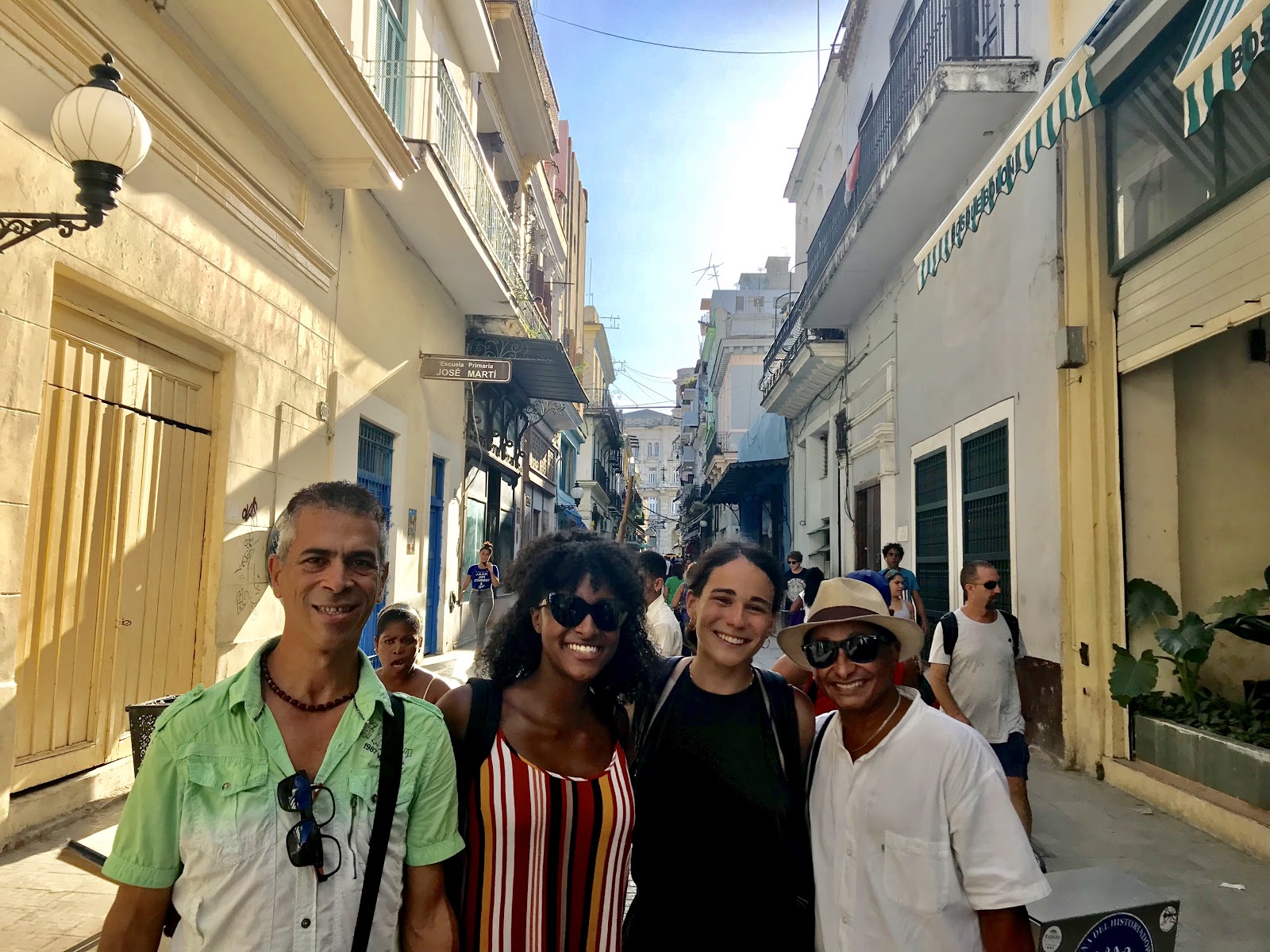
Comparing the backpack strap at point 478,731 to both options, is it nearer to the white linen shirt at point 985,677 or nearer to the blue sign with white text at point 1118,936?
the blue sign with white text at point 1118,936

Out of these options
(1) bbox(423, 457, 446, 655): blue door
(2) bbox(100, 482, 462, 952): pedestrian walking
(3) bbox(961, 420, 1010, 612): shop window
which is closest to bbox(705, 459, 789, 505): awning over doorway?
(1) bbox(423, 457, 446, 655): blue door

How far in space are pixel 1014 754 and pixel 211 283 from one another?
18.8ft

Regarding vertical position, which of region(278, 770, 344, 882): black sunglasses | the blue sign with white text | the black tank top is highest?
region(278, 770, 344, 882): black sunglasses

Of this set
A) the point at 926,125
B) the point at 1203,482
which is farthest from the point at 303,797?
the point at 926,125

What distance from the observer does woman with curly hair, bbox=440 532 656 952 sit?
5.96 ft

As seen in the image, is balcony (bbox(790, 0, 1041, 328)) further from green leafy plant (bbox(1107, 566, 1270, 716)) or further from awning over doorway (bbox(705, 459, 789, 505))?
awning over doorway (bbox(705, 459, 789, 505))

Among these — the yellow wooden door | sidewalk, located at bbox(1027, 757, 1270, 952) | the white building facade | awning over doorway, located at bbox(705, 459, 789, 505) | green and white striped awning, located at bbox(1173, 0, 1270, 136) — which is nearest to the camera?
green and white striped awning, located at bbox(1173, 0, 1270, 136)

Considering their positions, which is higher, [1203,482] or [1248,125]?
[1248,125]

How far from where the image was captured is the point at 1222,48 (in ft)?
11.6

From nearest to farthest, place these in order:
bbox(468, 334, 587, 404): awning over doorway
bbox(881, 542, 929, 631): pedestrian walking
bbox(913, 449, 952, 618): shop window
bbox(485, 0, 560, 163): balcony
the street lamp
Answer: the street lamp < bbox(881, 542, 929, 631): pedestrian walking < bbox(913, 449, 952, 618): shop window < bbox(485, 0, 560, 163): balcony < bbox(468, 334, 587, 404): awning over doorway

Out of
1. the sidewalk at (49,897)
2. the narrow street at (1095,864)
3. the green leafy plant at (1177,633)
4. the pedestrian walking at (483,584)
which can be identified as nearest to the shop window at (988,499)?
the green leafy plant at (1177,633)

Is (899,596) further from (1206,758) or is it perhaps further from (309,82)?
(309,82)

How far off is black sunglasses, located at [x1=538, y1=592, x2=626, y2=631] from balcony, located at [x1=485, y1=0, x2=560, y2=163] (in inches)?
486

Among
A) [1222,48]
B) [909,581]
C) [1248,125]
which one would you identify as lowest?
[909,581]
